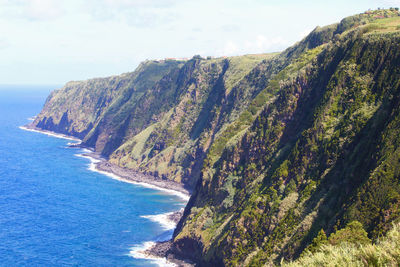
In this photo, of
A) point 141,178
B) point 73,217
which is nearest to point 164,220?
point 73,217

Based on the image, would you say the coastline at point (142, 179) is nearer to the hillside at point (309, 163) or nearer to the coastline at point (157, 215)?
the coastline at point (157, 215)

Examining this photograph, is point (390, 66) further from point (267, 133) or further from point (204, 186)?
point (204, 186)

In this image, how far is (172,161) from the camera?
595 feet

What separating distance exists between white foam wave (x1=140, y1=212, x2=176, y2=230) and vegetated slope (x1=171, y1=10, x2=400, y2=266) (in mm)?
11892

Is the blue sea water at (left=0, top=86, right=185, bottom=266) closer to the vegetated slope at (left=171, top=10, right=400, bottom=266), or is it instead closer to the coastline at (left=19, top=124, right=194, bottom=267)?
the coastline at (left=19, top=124, right=194, bottom=267)

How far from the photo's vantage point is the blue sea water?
9931 cm

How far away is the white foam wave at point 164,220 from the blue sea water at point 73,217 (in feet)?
6.88

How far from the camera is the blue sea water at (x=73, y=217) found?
3910 inches

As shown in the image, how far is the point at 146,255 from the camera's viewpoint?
98438 millimetres

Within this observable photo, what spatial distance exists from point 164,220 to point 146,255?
26120 millimetres

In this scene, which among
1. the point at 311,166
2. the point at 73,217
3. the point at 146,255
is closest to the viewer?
the point at 311,166

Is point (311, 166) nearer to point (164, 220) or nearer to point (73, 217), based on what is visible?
point (164, 220)

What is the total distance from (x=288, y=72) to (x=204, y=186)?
135ft

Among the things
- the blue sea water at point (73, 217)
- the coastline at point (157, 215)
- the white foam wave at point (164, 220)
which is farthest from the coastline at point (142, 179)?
the white foam wave at point (164, 220)
